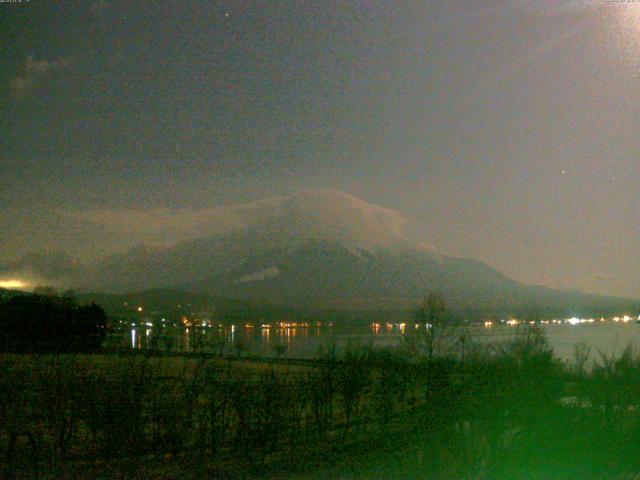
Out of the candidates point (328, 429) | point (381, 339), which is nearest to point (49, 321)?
point (381, 339)

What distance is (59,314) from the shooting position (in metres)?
51.1

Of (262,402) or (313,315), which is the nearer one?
(262,402)

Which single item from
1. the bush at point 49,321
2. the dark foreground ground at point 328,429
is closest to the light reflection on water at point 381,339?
the bush at point 49,321

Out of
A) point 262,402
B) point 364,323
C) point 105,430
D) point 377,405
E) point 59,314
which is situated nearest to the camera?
point 105,430

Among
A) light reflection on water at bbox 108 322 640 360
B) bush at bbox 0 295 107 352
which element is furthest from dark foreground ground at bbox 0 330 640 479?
bush at bbox 0 295 107 352

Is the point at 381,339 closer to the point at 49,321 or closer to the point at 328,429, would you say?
the point at 49,321

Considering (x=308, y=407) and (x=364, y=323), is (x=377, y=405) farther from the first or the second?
(x=364, y=323)

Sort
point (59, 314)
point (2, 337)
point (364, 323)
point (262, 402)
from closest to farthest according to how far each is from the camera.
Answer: point (262, 402)
point (2, 337)
point (59, 314)
point (364, 323)

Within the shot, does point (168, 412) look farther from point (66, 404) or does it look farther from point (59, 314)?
point (59, 314)

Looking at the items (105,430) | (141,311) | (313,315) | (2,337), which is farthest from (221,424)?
(313,315)

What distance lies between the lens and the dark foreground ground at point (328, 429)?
10.1 m

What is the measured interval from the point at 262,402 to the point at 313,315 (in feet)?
385

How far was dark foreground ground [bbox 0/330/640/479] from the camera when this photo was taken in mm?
10148

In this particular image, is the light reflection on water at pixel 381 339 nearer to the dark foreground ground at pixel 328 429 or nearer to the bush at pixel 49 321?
the bush at pixel 49 321
